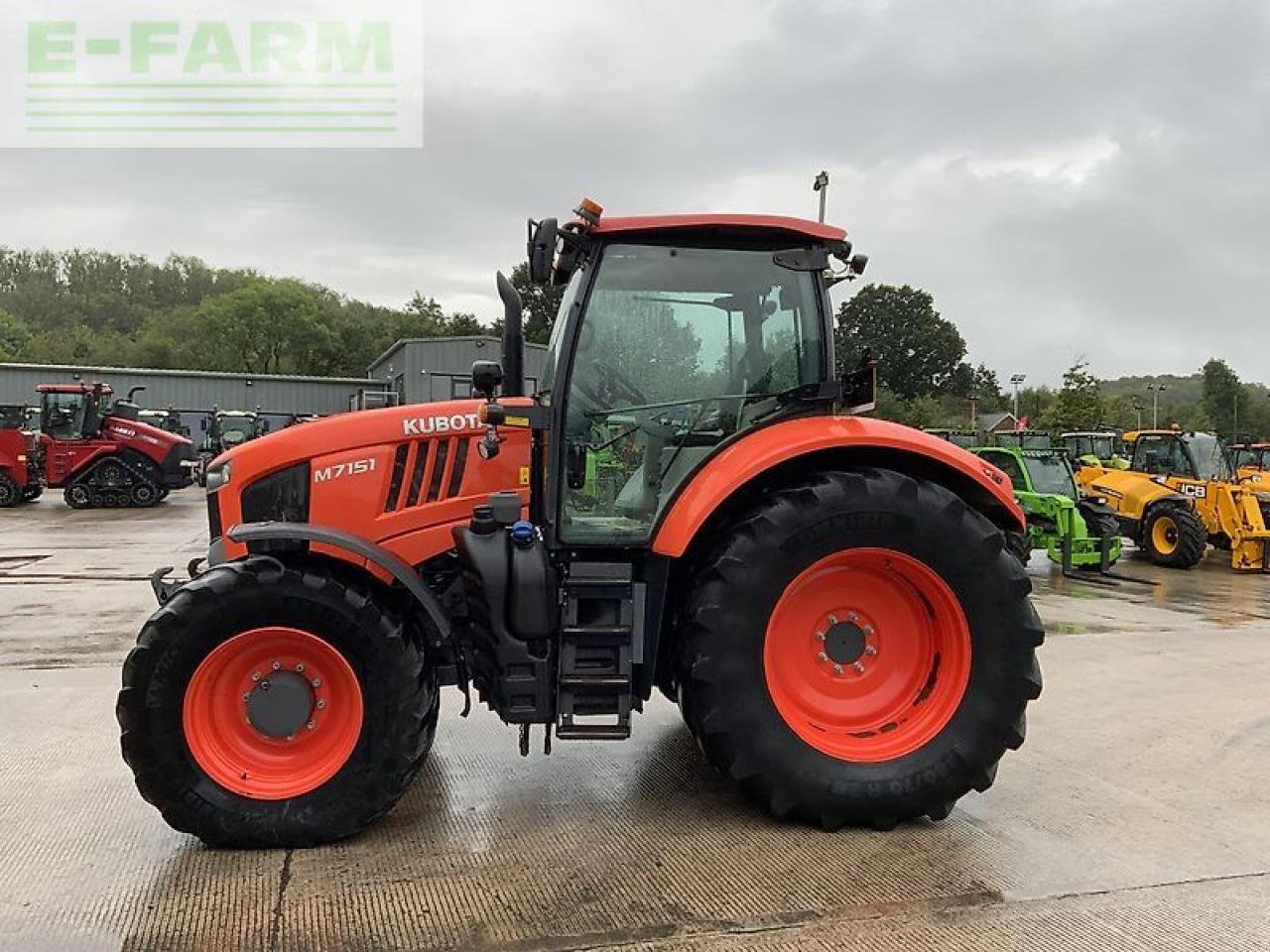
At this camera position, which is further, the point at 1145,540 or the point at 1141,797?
the point at 1145,540

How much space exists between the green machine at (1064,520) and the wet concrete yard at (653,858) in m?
6.90

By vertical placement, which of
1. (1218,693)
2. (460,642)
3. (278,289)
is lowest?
(1218,693)

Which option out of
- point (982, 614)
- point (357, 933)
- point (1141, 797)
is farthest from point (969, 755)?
point (357, 933)

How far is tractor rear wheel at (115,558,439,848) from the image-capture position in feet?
10.6

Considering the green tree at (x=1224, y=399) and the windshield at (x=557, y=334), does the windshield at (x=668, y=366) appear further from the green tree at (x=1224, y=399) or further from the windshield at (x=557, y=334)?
the green tree at (x=1224, y=399)

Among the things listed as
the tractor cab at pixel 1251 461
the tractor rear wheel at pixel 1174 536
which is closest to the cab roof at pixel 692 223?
the tractor rear wheel at pixel 1174 536

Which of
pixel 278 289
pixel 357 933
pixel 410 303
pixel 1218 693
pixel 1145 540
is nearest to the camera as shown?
pixel 357 933

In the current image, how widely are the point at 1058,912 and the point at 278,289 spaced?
206ft

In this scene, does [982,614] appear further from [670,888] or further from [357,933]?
[357,933]

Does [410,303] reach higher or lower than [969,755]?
higher

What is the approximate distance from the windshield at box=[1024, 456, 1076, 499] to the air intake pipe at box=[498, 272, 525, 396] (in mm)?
10387

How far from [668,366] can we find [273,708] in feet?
6.22

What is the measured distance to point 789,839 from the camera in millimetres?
3371

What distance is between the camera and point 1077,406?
122 feet
